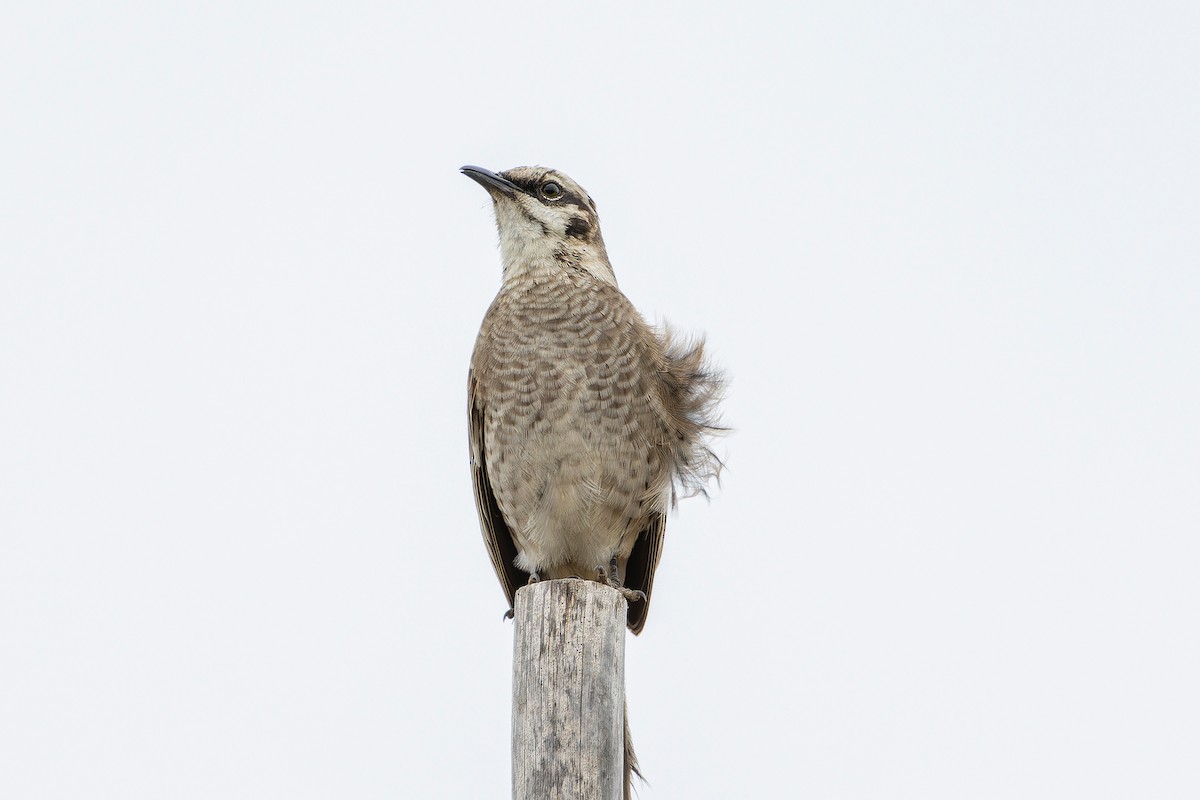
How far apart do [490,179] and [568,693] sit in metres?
3.67

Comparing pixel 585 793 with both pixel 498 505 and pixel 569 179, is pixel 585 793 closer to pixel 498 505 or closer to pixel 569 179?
pixel 498 505

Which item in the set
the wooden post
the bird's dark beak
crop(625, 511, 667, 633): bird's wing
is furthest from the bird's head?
the wooden post

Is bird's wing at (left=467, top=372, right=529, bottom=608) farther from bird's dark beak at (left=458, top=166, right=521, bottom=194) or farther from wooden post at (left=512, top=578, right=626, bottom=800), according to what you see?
wooden post at (left=512, top=578, right=626, bottom=800)

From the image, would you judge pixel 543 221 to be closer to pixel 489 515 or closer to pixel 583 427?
pixel 583 427

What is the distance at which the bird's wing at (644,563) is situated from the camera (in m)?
6.45

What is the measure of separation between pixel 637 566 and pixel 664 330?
127cm

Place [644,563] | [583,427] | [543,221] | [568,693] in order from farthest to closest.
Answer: [543,221] → [644,563] → [583,427] → [568,693]

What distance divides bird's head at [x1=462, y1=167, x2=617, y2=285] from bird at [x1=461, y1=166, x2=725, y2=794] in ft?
0.42

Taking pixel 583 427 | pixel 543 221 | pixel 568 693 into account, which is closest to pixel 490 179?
pixel 543 221

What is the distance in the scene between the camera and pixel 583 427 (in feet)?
19.7

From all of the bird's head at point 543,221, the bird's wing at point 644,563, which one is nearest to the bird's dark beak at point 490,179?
the bird's head at point 543,221

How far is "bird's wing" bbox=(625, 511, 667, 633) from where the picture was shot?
6.45 m

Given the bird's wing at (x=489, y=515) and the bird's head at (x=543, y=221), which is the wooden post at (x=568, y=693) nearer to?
the bird's wing at (x=489, y=515)

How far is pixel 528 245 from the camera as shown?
6.90 metres
